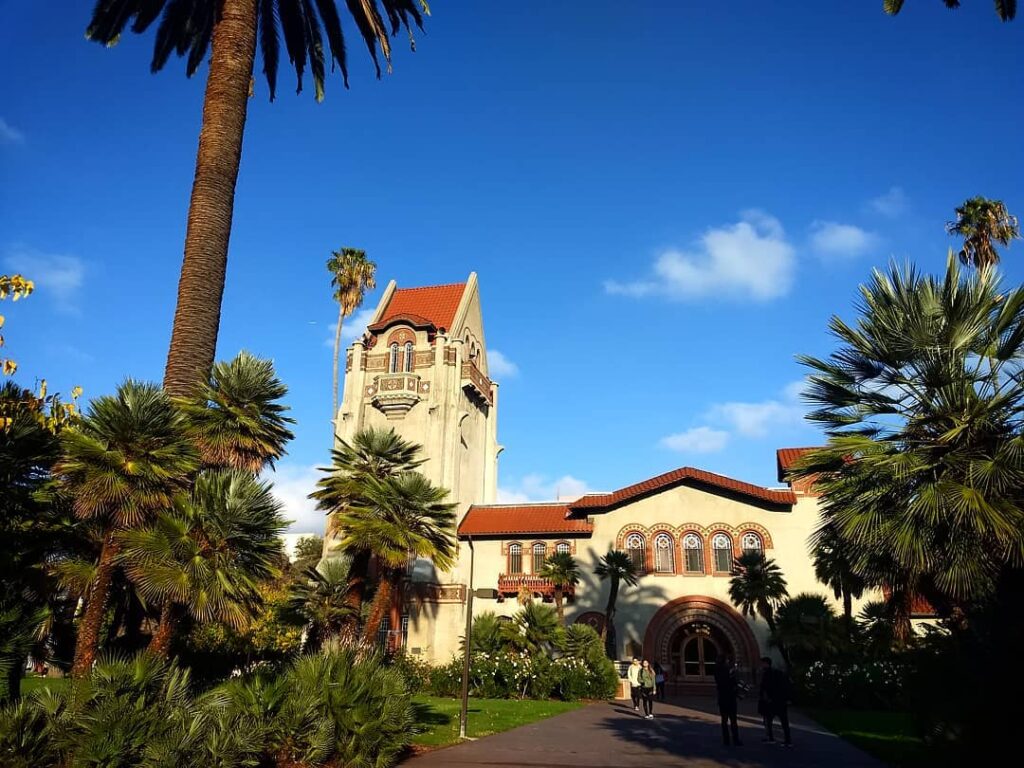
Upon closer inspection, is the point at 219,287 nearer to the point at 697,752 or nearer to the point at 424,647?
the point at 697,752

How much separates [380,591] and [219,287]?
32.5 ft

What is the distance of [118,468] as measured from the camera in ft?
41.8

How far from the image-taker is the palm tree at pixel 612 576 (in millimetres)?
32750

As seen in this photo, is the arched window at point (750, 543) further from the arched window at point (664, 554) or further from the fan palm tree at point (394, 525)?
the fan palm tree at point (394, 525)

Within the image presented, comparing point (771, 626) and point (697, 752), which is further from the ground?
point (771, 626)

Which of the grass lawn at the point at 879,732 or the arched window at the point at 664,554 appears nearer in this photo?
the grass lawn at the point at 879,732

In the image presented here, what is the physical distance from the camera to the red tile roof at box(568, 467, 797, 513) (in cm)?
3341

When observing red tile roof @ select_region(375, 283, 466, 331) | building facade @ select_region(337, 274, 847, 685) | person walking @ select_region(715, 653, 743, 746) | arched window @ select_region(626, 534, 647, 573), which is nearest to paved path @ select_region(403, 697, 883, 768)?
person walking @ select_region(715, 653, 743, 746)

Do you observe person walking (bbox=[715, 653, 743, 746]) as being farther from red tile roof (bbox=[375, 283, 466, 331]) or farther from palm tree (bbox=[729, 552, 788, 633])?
red tile roof (bbox=[375, 283, 466, 331])

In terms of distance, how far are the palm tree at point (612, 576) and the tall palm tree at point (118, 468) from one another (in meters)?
23.0

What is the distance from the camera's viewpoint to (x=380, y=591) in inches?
820

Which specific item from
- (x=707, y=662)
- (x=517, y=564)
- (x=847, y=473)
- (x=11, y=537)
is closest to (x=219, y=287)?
(x=11, y=537)

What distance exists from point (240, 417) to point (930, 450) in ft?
47.8

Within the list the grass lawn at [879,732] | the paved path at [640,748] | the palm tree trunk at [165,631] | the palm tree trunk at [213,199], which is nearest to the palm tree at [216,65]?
the palm tree trunk at [213,199]
